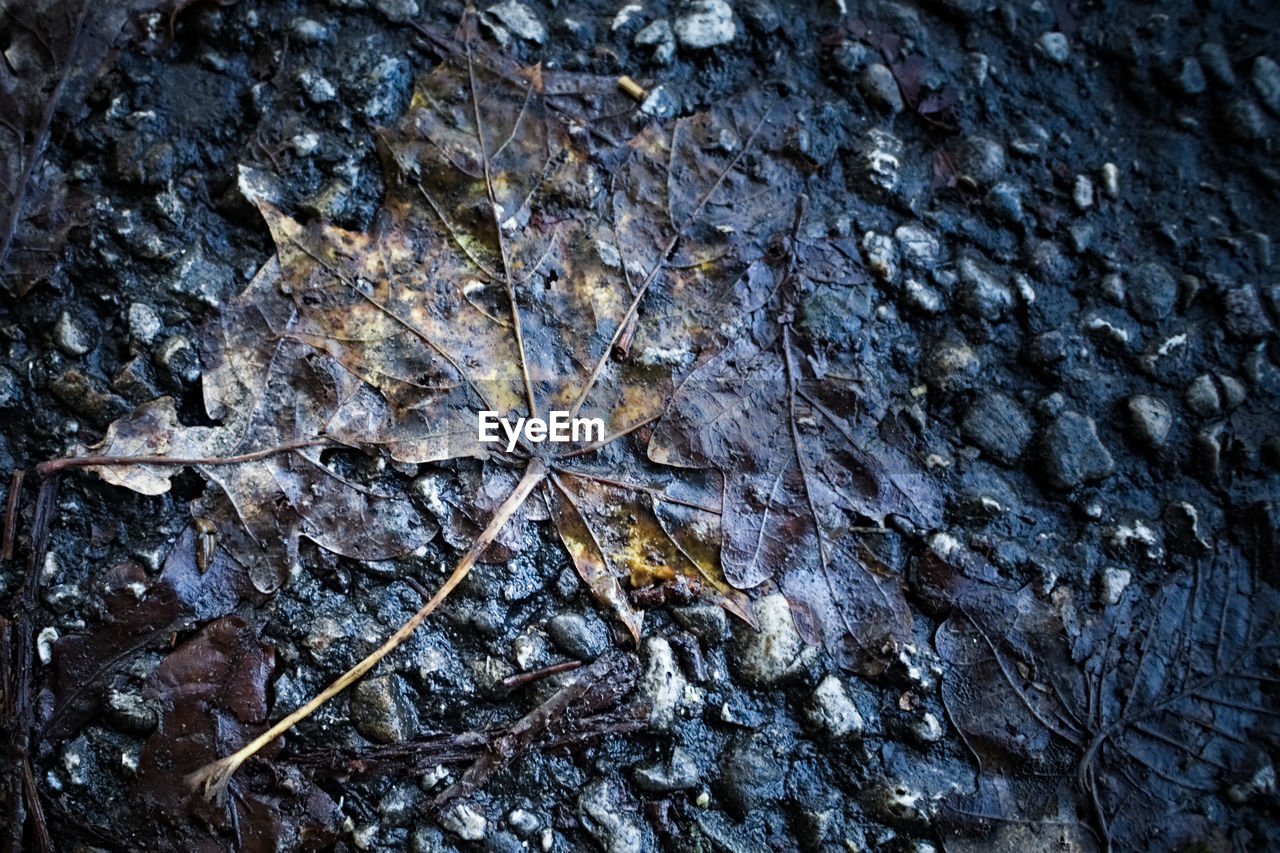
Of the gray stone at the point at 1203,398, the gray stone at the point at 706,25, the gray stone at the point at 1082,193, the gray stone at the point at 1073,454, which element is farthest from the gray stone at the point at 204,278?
the gray stone at the point at 1203,398

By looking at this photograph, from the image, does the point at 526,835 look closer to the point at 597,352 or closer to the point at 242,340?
the point at 597,352

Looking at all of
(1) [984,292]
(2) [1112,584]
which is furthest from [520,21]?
(2) [1112,584]

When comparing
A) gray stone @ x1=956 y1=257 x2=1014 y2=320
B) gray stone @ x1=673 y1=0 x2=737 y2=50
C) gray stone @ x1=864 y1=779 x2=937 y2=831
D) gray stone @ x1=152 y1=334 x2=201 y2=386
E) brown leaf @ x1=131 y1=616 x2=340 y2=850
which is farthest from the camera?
gray stone @ x1=673 y1=0 x2=737 y2=50

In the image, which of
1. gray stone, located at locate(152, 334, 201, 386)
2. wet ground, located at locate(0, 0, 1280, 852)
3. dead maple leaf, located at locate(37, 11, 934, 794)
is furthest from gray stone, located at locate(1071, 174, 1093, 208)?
gray stone, located at locate(152, 334, 201, 386)

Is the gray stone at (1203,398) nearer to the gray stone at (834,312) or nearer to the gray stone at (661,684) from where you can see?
the gray stone at (834,312)

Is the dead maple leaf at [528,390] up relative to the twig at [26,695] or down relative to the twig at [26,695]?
up

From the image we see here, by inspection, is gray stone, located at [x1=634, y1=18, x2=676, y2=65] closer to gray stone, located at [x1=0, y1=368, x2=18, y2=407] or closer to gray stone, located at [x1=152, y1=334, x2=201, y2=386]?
gray stone, located at [x1=152, y1=334, x2=201, y2=386]
